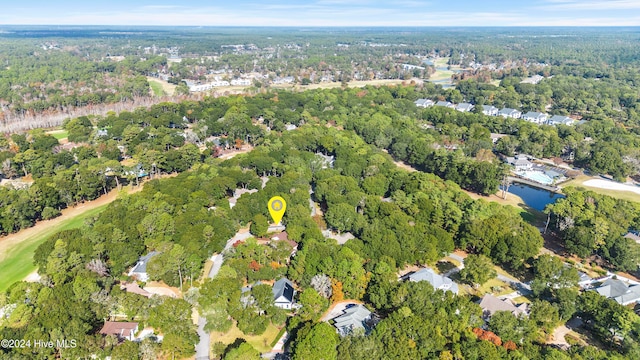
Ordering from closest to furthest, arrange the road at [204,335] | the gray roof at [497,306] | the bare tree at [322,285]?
the road at [204,335] < the gray roof at [497,306] < the bare tree at [322,285]

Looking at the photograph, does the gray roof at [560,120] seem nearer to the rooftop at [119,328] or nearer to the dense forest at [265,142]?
the dense forest at [265,142]

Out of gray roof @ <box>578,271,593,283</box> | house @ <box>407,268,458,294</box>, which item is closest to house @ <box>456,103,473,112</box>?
gray roof @ <box>578,271,593,283</box>

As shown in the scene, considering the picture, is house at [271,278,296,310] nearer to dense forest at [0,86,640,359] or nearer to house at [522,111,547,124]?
dense forest at [0,86,640,359]

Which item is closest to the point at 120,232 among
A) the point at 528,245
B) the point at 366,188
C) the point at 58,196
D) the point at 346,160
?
the point at 58,196

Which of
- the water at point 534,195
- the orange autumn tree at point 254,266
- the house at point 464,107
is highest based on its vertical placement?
the house at point 464,107

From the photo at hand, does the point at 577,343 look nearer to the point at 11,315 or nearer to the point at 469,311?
the point at 469,311

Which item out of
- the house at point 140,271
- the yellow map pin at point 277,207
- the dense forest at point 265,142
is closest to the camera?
the house at point 140,271

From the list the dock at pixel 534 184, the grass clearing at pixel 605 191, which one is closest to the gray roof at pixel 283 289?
the dock at pixel 534 184
